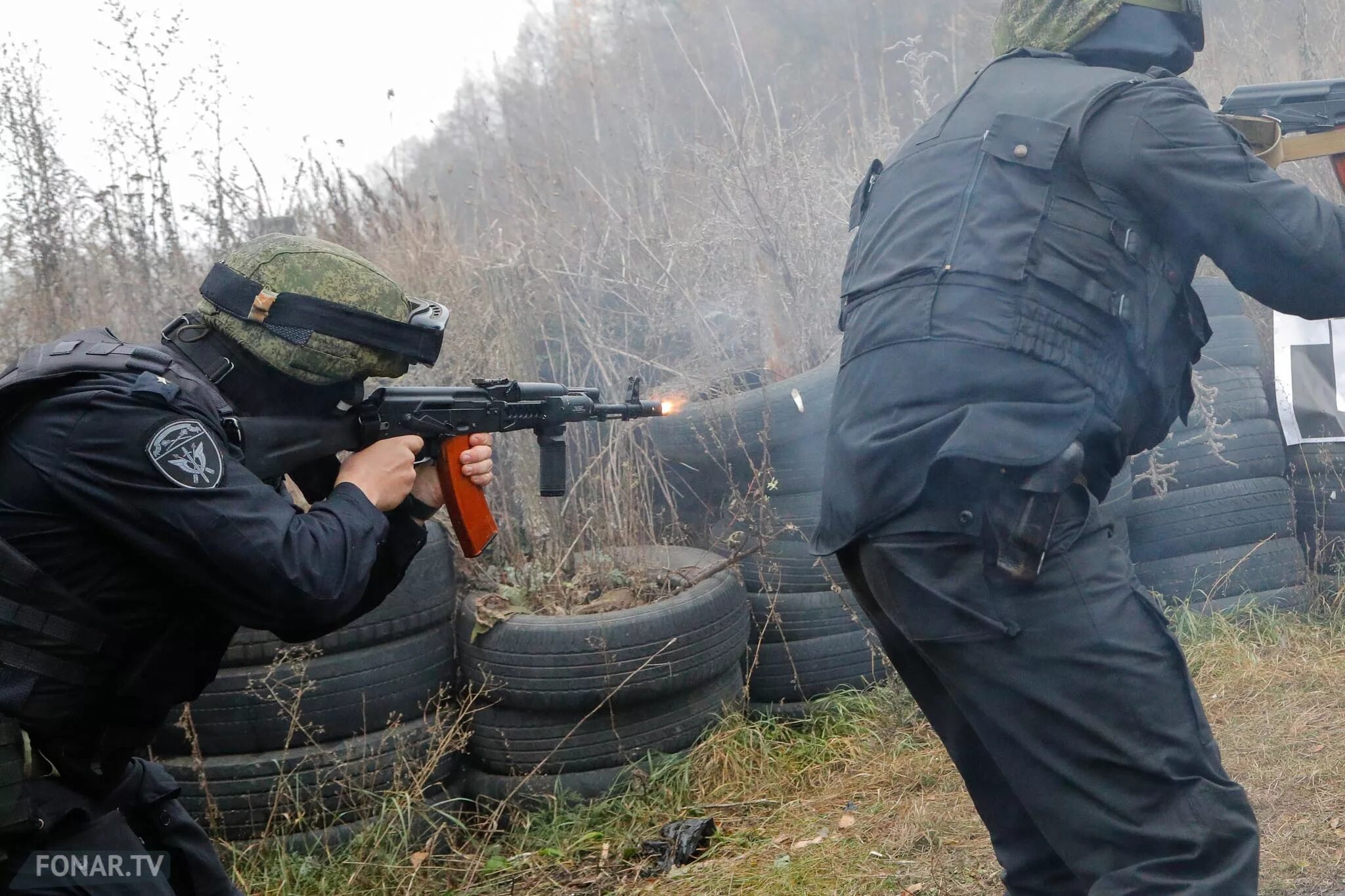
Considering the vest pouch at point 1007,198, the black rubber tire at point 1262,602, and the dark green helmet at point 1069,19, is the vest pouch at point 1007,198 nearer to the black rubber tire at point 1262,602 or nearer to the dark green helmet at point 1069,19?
the dark green helmet at point 1069,19

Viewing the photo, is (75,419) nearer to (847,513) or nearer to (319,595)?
(319,595)

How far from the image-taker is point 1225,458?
488 centimetres

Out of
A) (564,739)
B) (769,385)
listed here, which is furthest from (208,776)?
(769,385)

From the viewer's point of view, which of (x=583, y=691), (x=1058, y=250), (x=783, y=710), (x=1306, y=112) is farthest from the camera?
(x=783, y=710)

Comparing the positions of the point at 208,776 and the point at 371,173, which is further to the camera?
the point at 371,173

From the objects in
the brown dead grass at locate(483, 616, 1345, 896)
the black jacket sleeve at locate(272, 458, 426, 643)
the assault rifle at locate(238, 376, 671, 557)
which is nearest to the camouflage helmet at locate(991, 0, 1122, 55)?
the assault rifle at locate(238, 376, 671, 557)

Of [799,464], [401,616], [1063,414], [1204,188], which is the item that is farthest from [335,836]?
[1204,188]

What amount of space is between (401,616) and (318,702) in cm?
42

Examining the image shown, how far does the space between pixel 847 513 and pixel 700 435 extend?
2915mm

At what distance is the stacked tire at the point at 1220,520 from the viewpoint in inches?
189

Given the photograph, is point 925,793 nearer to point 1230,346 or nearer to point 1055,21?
point 1055,21

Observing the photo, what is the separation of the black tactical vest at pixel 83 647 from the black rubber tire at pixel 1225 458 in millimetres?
4191

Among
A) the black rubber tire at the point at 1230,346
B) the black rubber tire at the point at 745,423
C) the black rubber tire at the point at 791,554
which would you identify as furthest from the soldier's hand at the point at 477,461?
the black rubber tire at the point at 1230,346

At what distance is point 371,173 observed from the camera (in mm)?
8719
